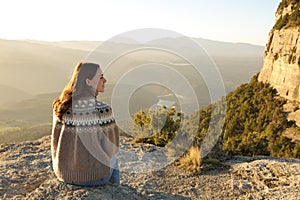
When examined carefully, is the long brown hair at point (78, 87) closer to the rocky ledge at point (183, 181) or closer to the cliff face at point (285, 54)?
the rocky ledge at point (183, 181)

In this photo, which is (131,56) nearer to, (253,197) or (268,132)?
(253,197)

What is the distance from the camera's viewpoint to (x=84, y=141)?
301 cm

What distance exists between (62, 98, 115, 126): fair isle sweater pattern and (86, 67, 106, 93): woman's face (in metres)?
0.16

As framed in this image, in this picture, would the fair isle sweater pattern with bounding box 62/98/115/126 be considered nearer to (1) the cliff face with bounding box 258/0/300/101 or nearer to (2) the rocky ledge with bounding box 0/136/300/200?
(2) the rocky ledge with bounding box 0/136/300/200

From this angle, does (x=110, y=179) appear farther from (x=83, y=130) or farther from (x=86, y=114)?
(x=86, y=114)

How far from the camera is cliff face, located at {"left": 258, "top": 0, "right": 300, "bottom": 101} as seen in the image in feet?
95.4

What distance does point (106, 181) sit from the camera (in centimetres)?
349

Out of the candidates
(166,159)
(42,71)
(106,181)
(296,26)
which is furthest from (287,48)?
(42,71)

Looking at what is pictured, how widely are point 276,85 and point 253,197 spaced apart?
30093 millimetres

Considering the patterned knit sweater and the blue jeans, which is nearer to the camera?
the patterned knit sweater

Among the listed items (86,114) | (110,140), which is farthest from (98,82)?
(110,140)

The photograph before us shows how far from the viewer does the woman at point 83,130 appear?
296 cm

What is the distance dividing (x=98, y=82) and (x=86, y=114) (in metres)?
0.40

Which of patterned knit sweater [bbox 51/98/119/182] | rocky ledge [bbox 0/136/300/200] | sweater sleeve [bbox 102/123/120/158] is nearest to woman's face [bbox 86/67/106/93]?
patterned knit sweater [bbox 51/98/119/182]
